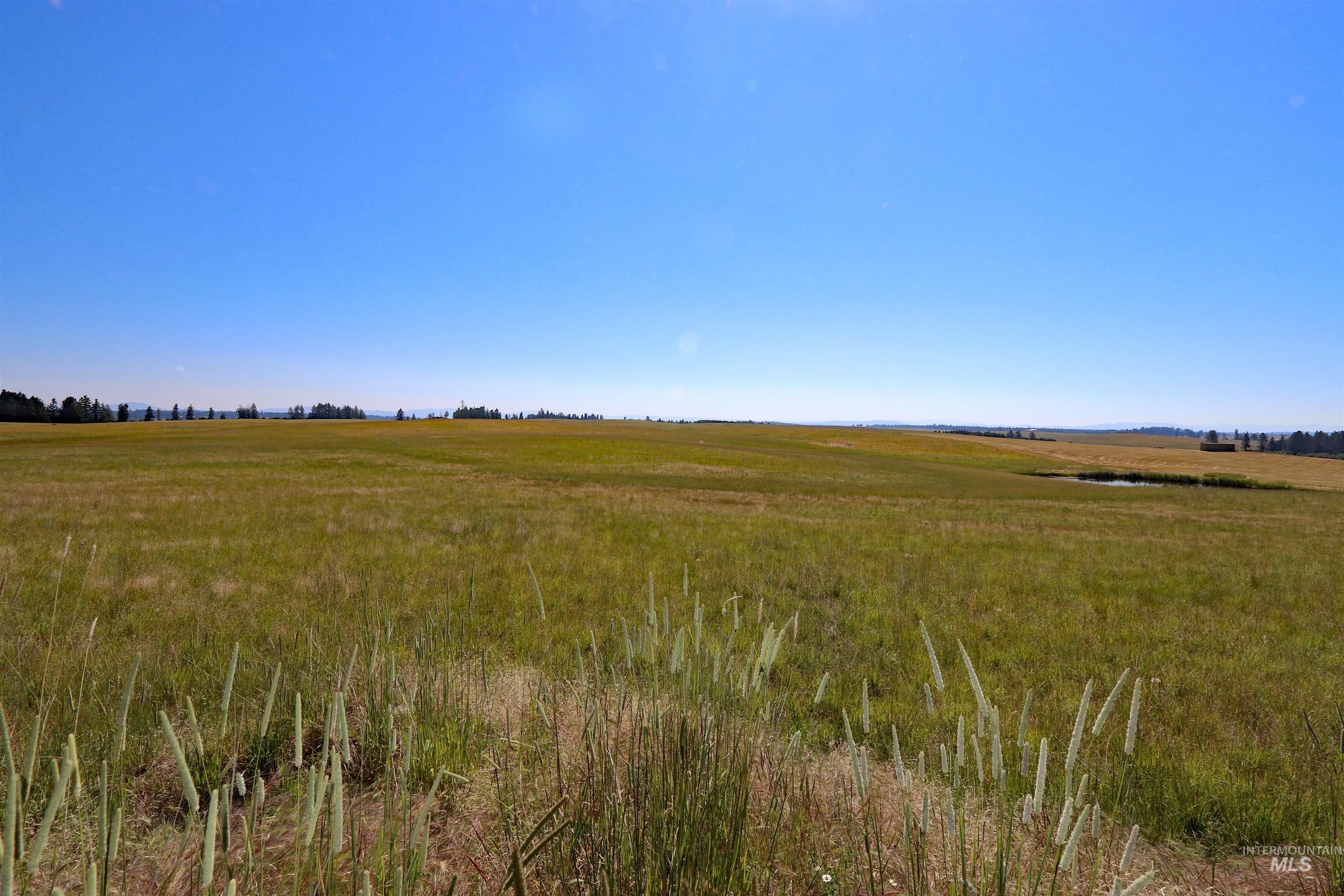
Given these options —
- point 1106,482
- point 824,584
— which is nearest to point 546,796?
point 824,584

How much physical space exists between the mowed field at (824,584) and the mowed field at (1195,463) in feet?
104

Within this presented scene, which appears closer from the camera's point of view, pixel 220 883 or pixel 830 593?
pixel 220 883

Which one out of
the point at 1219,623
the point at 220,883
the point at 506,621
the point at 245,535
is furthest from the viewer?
the point at 245,535

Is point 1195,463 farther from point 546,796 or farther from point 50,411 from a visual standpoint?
point 50,411

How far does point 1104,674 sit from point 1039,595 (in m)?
4.03

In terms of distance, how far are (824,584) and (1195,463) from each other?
75.6 metres

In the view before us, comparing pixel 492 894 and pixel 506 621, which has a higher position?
pixel 492 894

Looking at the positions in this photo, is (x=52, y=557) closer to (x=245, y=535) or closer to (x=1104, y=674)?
(x=245, y=535)

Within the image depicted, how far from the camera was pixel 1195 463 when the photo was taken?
197ft

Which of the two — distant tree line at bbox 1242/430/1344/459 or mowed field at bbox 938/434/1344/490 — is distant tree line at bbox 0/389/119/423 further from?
distant tree line at bbox 1242/430/1344/459

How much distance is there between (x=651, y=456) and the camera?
49.8m

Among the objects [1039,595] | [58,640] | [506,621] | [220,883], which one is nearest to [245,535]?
[58,640]

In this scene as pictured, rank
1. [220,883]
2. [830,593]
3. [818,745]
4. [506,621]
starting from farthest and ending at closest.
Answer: [830,593]
[506,621]
[818,745]
[220,883]

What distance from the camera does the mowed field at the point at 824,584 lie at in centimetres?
514
